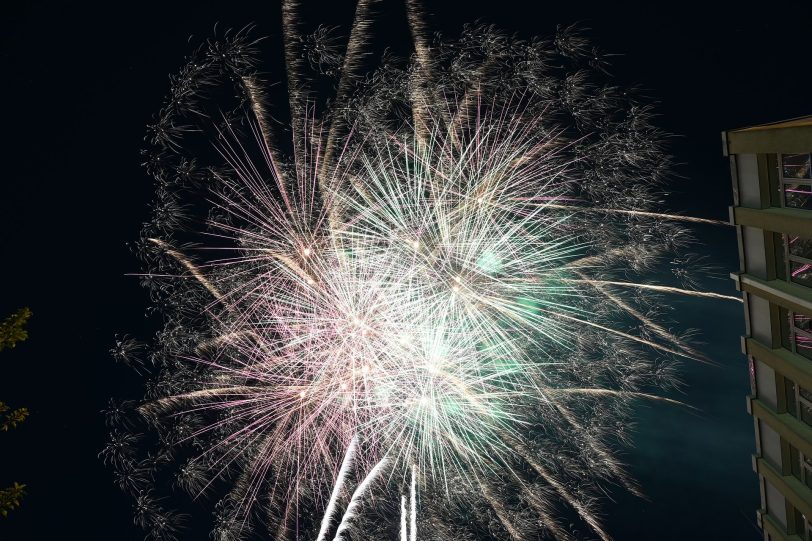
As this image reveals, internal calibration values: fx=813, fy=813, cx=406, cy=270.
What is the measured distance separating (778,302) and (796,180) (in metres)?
2.63

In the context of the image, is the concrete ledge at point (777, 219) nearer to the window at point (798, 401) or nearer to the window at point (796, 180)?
the window at point (796, 180)

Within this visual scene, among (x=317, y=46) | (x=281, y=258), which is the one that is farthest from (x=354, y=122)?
(x=281, y=258)

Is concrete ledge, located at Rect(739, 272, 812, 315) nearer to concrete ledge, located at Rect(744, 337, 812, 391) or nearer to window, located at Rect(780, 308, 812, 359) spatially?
window, located at Rect(780, 308, 812, 359)

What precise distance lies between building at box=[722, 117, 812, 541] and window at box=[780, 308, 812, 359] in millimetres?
21

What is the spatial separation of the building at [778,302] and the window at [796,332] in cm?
2

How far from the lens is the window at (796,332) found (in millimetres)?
16359

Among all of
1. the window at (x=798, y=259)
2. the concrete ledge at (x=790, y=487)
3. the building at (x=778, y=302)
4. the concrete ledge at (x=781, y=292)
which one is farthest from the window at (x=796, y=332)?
the concrete ledge at (x=790, y=487)

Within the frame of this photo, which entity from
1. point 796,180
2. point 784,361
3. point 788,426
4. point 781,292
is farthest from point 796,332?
point 796,180

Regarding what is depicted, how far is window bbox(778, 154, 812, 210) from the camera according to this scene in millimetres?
15234

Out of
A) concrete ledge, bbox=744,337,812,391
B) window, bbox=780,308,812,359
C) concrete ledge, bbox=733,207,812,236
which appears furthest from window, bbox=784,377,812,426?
concrete ledge, bbox=733,207,812,236

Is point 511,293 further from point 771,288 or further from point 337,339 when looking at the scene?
point 771,288

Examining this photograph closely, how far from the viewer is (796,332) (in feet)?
55.0

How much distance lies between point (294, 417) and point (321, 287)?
3237mm

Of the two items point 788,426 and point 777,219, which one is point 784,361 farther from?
point 777,219
